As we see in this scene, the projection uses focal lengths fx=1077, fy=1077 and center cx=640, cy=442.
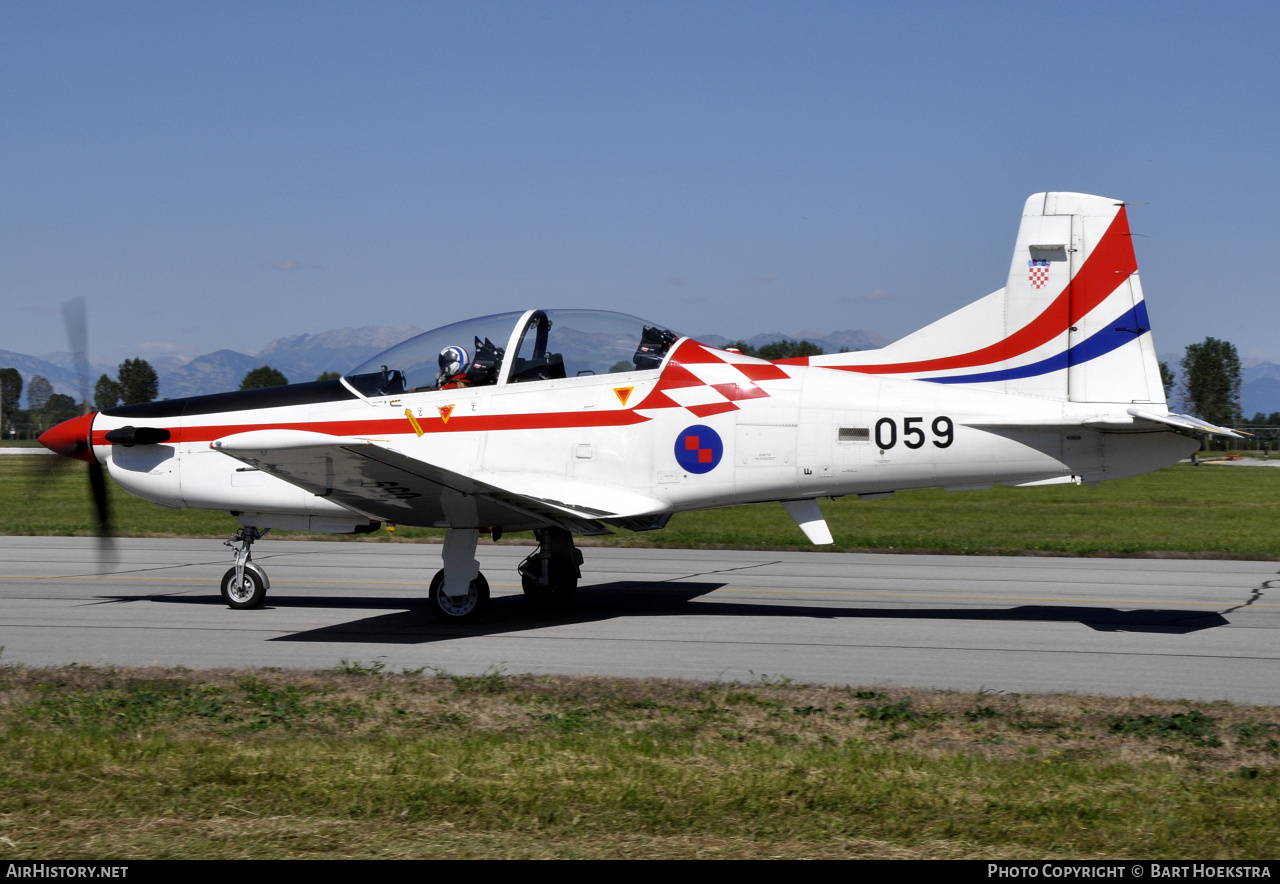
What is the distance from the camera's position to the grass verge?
14.5ft

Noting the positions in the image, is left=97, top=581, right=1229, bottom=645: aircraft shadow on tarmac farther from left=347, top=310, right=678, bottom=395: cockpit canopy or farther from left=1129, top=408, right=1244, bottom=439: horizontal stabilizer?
left=347, top=310, right=678, bottom=395: cockpit canopy

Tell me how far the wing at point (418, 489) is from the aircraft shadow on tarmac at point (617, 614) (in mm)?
996

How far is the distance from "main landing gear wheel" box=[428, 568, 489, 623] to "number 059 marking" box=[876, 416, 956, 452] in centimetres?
401

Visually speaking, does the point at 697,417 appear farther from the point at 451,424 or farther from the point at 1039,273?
the point at 1039,273

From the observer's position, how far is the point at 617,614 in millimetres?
11016

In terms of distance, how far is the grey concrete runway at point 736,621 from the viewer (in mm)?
8258

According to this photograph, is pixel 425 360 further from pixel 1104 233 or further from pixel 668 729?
pixel 1104 233

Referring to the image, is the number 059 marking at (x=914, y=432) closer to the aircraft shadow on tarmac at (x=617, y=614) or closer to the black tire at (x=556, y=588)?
the aircraft shadow on tarmac at (x=617, y=614)

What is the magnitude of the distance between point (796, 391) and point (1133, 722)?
4.46 m

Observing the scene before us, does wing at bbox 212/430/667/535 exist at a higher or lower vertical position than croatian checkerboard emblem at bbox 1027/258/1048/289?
lower

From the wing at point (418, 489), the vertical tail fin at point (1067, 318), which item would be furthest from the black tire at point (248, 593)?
the vertical tail fin at point (1067, 318)

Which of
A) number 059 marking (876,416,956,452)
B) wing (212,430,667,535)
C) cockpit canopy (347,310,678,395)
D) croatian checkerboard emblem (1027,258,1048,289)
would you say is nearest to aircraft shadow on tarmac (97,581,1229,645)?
wing (212,430,667,535)

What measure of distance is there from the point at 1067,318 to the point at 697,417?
3461 millimetres
